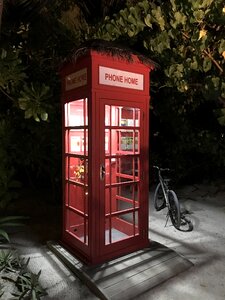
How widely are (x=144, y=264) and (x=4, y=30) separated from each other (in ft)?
14.4

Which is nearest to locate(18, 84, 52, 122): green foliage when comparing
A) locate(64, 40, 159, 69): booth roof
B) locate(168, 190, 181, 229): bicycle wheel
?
locate(64, 40, 159, 69): booth roof

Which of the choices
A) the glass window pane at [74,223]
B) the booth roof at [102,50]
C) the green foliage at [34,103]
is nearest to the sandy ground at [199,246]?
the glass window pane at [74,223]

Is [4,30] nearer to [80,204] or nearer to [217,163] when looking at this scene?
[80,204]

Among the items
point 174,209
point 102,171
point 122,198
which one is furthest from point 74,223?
point 174,209

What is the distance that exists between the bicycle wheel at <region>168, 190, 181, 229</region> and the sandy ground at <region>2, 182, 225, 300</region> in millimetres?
122

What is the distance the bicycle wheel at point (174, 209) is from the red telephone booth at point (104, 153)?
39.0 inches

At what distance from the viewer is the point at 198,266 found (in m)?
3.25

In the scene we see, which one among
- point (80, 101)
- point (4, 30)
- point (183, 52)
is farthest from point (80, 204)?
point (4, 30)

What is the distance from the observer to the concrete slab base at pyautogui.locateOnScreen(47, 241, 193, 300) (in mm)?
2719

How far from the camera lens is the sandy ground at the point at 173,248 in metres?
2.79

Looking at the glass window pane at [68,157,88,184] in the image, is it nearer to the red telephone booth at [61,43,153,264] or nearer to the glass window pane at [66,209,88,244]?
the red telephone booth at [61,43,153,264]

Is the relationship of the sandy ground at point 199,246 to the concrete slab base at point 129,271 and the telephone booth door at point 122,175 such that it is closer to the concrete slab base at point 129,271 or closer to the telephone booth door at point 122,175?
the concrete slab base at point 129,271

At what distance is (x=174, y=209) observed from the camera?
4418 millimetres

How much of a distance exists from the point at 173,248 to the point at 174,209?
825 mm
